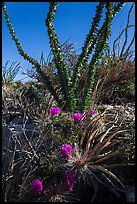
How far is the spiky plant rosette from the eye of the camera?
11.1 ft

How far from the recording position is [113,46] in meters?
6.39

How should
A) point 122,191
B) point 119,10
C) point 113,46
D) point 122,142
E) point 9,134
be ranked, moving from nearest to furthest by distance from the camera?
point 122,191
point 122,142
point 9,134
point 119,10
point 113,46

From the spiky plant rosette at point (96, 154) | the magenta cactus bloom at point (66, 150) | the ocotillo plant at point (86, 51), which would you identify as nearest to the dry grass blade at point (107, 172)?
the spiky plant rosette at point (96, 154)

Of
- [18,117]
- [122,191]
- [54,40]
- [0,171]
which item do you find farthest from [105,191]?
[54,40]

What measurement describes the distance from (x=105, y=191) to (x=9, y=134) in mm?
1272

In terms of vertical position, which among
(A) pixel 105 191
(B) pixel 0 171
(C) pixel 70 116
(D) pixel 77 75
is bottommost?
(A) pixel 105 191

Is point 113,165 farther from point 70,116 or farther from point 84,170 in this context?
point 70,116

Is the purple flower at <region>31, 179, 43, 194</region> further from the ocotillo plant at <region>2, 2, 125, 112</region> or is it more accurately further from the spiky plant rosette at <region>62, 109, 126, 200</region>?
the ocotillo plant at <region>2, 2, 125, 112</region>

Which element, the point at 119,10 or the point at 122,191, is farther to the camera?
the point at 119,10

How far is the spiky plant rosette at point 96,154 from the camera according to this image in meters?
3.37

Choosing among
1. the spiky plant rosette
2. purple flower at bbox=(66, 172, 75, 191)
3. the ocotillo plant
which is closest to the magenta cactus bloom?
the spiky plant rosette

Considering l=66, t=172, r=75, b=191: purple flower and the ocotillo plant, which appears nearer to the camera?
l=66, t=172, r=75, b=191: purple flower

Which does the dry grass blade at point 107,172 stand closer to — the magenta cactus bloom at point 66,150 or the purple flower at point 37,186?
the magenta cactus bloom at point 66,150

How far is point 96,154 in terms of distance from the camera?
3611 mm
